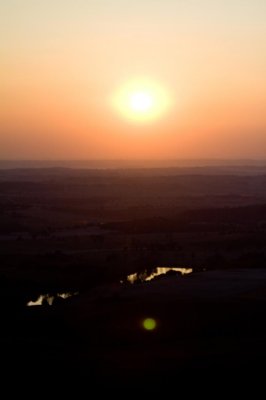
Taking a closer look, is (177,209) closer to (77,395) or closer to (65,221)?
(65,221)

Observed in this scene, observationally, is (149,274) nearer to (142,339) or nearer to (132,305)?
(132,305)

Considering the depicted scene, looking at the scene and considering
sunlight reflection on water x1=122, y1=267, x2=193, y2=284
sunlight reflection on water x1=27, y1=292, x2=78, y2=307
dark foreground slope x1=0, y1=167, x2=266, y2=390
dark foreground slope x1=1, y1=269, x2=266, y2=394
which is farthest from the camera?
sunlight reflection on water x1=122, y1=267, x2=193, y2=284

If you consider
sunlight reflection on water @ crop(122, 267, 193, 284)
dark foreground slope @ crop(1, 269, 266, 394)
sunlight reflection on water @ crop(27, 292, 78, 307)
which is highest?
sunlight reflection on water @ crop(122, 267, 193, 284)

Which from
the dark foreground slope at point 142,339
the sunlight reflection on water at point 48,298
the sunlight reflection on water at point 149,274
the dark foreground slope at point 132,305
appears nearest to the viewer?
the dark foreground slope at point 142,339

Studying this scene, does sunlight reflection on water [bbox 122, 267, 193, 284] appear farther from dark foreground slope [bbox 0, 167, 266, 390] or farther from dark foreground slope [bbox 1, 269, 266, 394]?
dark foreground slope [bbox 1, 269, 266, 394]

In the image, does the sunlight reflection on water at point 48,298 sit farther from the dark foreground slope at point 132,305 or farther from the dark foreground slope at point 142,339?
the dark foreground slope at point 142,339

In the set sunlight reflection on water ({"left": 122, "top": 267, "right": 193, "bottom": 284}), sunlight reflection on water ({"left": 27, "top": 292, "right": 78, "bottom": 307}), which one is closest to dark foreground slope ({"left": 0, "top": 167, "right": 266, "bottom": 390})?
sunlight reflection on water ({"left": 27, "top": 292, "right": 78, "bottom": 307})

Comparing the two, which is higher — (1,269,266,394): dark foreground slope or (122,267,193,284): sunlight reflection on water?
(122,267,193,284): sunlight reflection on water

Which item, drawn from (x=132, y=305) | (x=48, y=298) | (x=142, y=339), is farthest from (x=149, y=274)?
(x=142, y=339)

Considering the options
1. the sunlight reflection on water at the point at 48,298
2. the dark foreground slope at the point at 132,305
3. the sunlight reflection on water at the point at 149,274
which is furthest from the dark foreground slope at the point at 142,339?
the sunlight reflection on water at the point at 149,274

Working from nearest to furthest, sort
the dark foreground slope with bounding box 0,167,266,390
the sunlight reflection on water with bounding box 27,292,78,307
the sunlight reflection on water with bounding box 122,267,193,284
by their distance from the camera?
the dark foreground slope with bounding box 0,167,266,390 → the sunlight reflection on water with bounding box 27,292,78,307 → the sunlight reflection on water with bounding box 122,267,193,284

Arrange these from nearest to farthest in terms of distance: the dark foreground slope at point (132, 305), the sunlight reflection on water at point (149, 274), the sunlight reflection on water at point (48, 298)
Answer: the dark foreground slope at point (132, 305)
the sunlight reflection on water at point (48, 298)
the sunlight reflection on water at point (149, 274)

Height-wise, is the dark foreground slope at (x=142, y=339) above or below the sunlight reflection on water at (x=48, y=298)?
below
